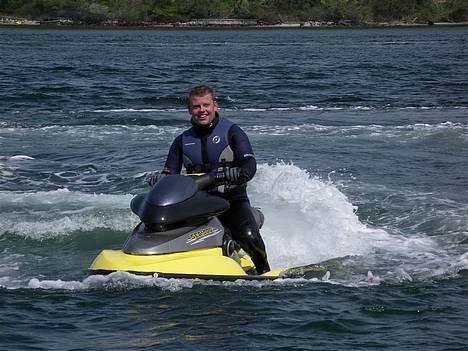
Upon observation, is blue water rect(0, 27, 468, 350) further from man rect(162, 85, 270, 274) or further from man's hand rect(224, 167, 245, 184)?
man's hand rect(224, 167, 245, 184)

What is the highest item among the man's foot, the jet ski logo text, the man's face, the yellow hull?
the man's face

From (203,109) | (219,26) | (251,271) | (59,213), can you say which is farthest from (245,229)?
(219,26)

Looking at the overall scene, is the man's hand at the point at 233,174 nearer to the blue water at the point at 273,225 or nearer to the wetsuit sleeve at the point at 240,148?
the wetsuit sleeve at the point at 240,148

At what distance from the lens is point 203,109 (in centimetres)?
767

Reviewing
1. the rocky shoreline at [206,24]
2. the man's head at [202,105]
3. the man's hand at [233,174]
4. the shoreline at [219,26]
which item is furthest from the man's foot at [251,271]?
the rocky shoreline at [206,24]

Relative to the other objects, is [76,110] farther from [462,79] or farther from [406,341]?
[406,341]

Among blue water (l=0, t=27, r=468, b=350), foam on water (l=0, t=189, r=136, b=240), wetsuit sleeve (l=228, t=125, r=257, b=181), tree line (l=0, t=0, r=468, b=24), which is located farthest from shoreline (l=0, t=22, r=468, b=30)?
wetsuit sleeve (l=228, t=125, r=257, b=181)

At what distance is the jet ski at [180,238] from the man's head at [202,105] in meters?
0.43

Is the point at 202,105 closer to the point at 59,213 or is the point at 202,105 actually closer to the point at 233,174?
the point at 233,174

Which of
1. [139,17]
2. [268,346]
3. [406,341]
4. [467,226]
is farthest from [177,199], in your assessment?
[139,17]

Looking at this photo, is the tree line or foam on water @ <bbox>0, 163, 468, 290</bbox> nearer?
foam on water @ <bbox>0, 163, 468, 290</bbox>

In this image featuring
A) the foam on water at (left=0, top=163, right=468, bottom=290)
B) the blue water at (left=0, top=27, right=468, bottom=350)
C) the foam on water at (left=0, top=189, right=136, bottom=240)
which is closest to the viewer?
the blue water at (left=0, top=27, right=468, bottom=350)

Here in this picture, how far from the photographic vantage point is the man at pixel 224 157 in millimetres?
7672

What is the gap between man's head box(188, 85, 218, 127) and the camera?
7.57 metres
